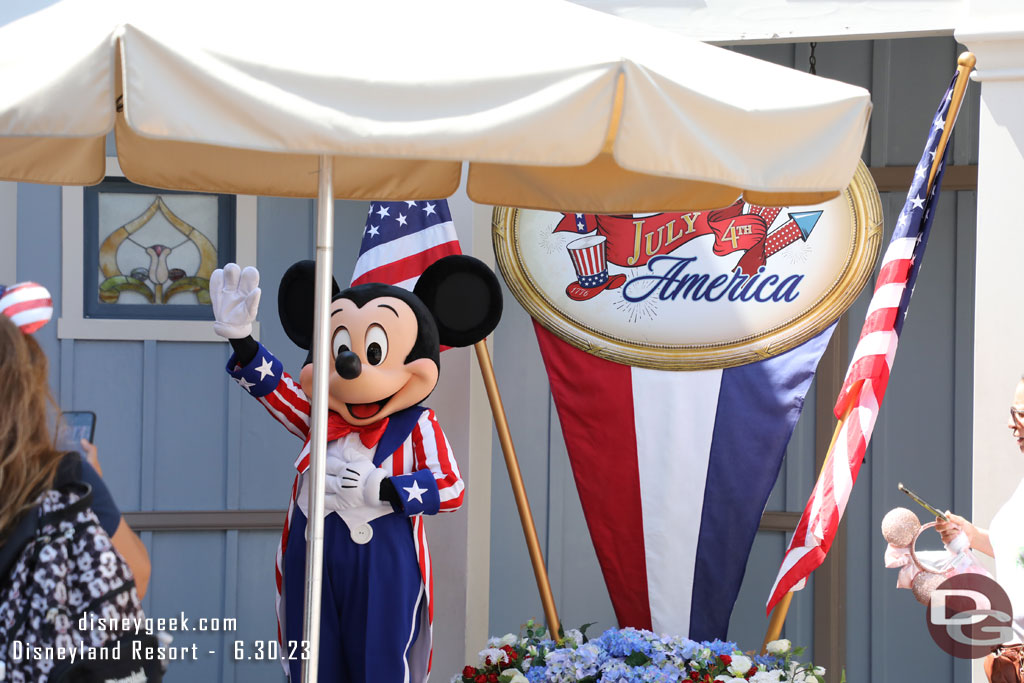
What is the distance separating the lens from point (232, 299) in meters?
3.20

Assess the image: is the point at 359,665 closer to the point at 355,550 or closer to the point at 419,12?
the point at 355,550

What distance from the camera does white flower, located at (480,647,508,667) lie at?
3553mm

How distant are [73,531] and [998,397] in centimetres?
254

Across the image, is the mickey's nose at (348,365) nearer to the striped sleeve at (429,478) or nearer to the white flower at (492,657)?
the striped sleeve at (429,478)

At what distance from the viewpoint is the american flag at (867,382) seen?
3.30 meters

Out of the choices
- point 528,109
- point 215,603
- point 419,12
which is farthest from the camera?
point 215,603

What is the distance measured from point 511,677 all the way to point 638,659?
15.8 inches

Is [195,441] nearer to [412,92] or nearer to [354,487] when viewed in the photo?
[354,487]

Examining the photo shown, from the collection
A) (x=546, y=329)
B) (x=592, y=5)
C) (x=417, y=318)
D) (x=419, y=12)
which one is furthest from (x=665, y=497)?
(x=419, y=12)

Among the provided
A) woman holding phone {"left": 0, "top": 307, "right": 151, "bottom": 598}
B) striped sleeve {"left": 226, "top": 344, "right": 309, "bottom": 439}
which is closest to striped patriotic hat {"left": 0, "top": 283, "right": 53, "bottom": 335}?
woman holding phone {"left": 0, "top": 307, "right": 151, "bottom": 598}

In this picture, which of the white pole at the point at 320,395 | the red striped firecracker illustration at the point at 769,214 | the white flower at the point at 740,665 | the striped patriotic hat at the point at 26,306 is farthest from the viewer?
the red striped firecracker illustration at the point at 769,214

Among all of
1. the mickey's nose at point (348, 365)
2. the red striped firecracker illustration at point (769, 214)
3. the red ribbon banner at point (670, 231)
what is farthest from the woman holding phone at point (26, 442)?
the red striped firecracker illustration at point (769, 214)

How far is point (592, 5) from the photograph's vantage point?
12.4ft

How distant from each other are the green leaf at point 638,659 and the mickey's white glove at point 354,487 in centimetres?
87
